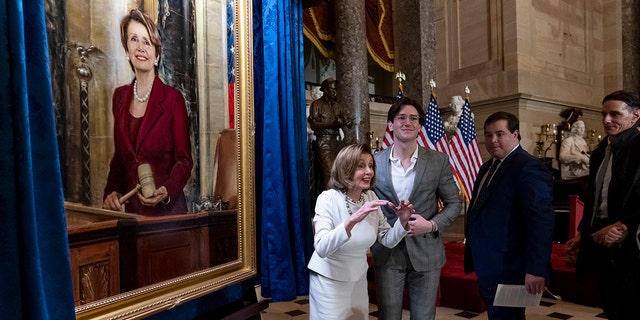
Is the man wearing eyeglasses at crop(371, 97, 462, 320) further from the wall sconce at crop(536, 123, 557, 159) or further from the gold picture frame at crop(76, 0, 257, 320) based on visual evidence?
the wall sconce at crop(536, 123, 557, 159)

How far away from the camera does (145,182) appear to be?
1985 mm

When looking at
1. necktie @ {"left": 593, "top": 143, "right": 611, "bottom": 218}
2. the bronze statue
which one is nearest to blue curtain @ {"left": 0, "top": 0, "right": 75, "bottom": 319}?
necktie @ {"left": 593, "top": 143, "right": 611, "bottom": 218}

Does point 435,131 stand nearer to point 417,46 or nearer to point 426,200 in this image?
point 417,46

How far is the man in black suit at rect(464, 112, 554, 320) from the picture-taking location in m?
2.22

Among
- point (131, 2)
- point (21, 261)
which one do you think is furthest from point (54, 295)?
point (131, 2)

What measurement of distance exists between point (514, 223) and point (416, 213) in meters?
0.54

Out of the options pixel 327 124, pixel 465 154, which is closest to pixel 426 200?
pixel 327 124

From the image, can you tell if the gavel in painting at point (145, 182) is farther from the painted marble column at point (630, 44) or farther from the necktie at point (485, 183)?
the painted marble column at point (630, 44)

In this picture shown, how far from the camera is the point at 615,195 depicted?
257 cm

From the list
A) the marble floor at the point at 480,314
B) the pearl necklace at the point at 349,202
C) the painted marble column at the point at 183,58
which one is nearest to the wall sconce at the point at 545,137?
the marble floor at the point at 480,314

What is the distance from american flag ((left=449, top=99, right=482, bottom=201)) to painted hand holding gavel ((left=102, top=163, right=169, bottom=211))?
5.10m

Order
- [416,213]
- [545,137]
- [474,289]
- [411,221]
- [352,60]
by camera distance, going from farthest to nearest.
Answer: [545,137] < [352,60] < [474,289] < [416,213] < [411,221]

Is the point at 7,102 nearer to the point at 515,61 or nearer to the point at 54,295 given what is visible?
the point at 54,295

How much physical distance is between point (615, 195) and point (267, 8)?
2494 millimetres
